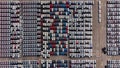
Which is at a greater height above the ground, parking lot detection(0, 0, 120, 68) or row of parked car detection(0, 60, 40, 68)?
parking lot detection(0, 0, 120, 68)

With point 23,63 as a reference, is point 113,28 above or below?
above

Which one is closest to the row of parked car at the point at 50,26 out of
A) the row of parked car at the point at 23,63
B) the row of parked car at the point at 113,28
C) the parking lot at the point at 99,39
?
the parking lot at the point at 99,39

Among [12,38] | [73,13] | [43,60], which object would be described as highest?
[73,13]

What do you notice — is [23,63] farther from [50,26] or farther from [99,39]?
[99,39]

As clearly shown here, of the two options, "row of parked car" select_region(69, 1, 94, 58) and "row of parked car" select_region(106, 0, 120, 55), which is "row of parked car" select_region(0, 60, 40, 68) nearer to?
"row of parked car" select_region(69, 1, 94, 58)

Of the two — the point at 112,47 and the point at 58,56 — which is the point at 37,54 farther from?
the point at 112,47

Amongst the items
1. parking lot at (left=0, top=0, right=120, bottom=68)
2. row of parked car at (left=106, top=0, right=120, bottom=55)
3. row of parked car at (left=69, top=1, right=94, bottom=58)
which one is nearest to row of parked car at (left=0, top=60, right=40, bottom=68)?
parking lot at (left=0, top=0, right=120, bottom=68)

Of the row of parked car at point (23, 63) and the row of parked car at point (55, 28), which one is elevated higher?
the row of parked car at point (55, 28)

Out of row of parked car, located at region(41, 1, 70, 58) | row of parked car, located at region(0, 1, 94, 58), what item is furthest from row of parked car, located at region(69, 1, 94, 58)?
row of parked car, located at region(41, 1, 70, 58)

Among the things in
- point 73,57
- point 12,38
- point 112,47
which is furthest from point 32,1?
point 112,47

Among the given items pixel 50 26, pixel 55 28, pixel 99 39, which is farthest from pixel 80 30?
pixel 50 26

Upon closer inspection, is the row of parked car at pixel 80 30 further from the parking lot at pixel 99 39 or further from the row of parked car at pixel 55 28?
the row of parked car at pixel 55 28
